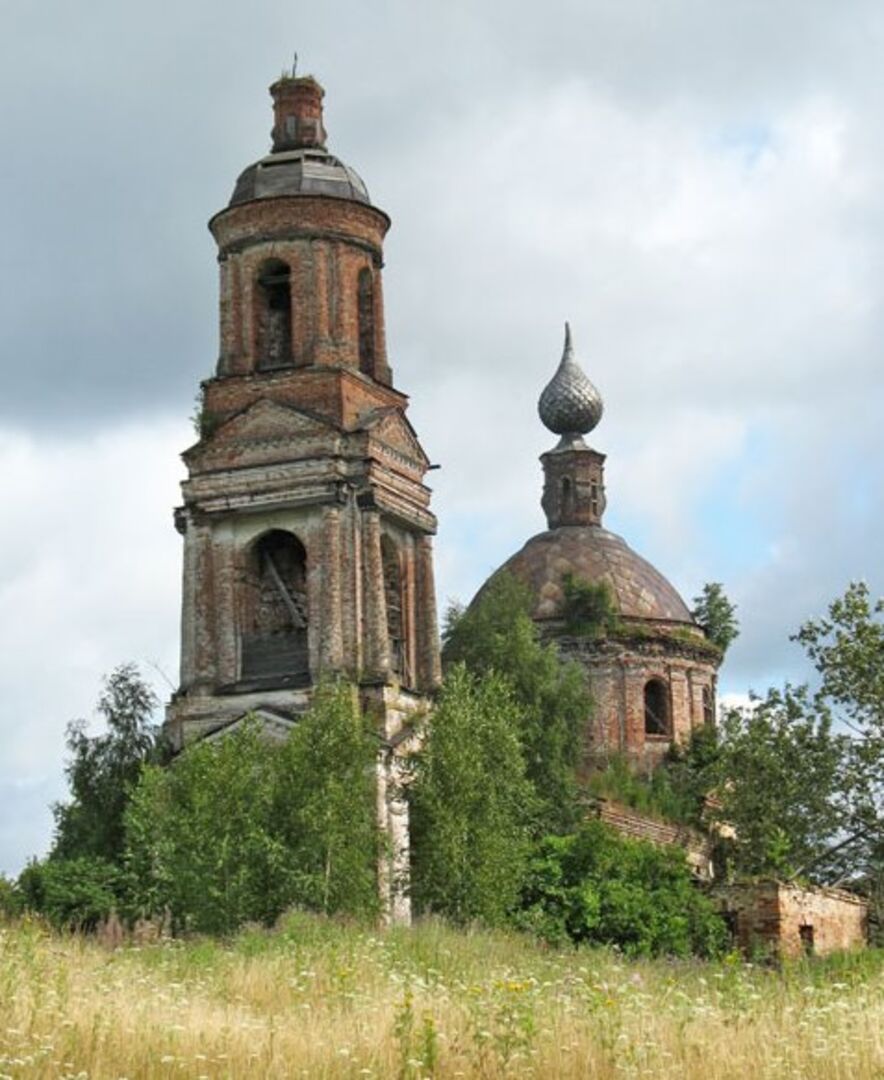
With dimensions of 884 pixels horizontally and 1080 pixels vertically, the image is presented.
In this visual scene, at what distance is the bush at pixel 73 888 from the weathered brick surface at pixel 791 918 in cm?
850

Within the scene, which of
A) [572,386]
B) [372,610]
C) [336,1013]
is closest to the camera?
[336,1013]

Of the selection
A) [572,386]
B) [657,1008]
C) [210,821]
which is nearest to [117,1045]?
[657,1008]

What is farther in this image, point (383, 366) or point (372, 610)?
point (383, 366)

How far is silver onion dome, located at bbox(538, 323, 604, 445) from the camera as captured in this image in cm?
4650

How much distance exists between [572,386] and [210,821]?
75.8 feet

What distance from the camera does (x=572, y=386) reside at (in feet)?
153

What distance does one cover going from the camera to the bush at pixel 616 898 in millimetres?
27312

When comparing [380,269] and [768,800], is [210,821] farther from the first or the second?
[380,269]

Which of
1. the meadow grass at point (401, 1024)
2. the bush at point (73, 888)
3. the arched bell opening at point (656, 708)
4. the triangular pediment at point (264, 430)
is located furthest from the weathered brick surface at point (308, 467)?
the meadow grass at point (401, 1024)

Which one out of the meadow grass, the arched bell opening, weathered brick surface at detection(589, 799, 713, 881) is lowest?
the meadow grass

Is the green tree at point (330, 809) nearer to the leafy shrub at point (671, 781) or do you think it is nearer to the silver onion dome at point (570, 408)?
the leafy shrub at point (671, 781)

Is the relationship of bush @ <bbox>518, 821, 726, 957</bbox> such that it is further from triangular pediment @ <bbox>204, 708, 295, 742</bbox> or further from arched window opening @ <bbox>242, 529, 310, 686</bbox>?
arched window opening @ <bbox>242, 529, 310, 686</bbox>

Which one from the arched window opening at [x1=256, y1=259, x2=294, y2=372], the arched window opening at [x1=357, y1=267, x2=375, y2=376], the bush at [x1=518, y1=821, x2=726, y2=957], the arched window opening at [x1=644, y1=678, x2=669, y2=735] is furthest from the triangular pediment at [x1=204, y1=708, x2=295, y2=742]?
the arched window opening at [x1=644, y1=678, x2=669, y2=735]

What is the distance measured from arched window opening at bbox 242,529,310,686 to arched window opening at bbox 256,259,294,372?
117 inches
